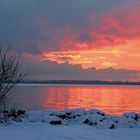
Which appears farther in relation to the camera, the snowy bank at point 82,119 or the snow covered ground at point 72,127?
the snowy bank at point 82,119

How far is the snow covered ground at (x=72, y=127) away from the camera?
13.5 m

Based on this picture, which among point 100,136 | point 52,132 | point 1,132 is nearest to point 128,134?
point 100,136

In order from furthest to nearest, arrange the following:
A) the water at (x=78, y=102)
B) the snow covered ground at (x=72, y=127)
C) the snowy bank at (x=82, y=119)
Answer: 1. the water at (x=78, y=102)
2. the snowy bank at (x=82, y=119)
3. the snow covered ground at (x=72, y=127)

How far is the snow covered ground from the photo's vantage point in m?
13.5

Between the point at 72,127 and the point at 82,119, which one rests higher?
the point at 82,119

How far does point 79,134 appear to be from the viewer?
1402 centimetres

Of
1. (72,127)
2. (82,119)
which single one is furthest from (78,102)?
(72,127)

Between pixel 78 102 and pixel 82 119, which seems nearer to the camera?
pixel 82 119

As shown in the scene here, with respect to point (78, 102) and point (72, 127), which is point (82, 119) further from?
point (78, 102)

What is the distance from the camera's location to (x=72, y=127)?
53.3 feet

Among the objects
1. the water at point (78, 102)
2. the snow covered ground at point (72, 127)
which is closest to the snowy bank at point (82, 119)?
the snow covered ground at point (72, 127)

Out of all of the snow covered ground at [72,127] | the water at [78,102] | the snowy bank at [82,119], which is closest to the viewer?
the snow covered ground at [72,127]

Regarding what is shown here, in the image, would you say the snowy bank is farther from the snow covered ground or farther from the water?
the water

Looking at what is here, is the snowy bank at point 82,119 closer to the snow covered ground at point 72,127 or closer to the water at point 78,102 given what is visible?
the snow covered ground at point 72,127
